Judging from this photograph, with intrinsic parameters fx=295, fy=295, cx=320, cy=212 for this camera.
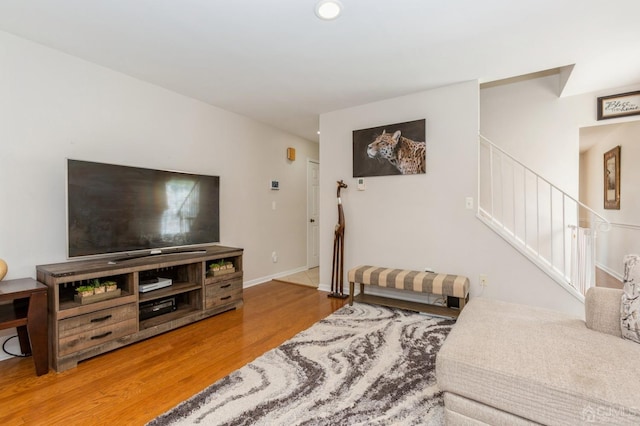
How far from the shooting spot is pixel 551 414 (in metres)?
1.11

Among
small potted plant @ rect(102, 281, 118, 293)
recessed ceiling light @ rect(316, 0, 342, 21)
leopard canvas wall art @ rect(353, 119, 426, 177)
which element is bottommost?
small potted plant @ rect(102, 281, 118, 293)

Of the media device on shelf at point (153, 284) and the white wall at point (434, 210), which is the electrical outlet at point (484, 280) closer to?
the white wall at point (434, 210)

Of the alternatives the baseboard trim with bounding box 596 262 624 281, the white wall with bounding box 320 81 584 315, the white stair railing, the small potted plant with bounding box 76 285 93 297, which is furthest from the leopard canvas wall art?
the baseboard trim with bounding box 596 262 624 281

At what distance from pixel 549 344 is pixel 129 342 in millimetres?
2804

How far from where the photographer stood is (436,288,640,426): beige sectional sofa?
1068 millimetres

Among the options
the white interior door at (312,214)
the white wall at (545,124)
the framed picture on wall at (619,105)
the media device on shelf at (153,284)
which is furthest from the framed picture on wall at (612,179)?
the media device on shelf at (153,284)

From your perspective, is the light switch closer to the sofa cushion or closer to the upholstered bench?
the upholstered bench

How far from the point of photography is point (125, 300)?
7.59 feet

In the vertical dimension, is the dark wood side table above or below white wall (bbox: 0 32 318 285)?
below

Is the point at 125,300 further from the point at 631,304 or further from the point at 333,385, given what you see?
the point at 631,304

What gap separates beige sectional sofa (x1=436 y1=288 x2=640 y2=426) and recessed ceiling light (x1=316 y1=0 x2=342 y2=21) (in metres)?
2.06

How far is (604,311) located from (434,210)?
1812mm

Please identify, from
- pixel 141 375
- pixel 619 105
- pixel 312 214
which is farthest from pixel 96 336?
pixel 619 105

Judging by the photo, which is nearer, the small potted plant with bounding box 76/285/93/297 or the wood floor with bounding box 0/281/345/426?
the wood floor with bounding box 0/281/345/426
